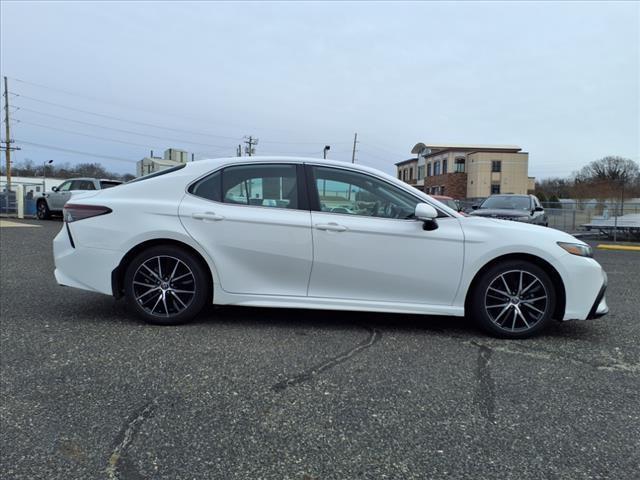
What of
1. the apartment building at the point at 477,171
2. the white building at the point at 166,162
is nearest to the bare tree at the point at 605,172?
the apartment building at the point at 477,171

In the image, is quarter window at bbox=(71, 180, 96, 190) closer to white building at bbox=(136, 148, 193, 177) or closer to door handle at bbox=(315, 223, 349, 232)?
white building at bbox=(136, 148, 193, 177)

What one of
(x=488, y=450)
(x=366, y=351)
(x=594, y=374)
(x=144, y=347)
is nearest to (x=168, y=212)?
(x=144, y=347)

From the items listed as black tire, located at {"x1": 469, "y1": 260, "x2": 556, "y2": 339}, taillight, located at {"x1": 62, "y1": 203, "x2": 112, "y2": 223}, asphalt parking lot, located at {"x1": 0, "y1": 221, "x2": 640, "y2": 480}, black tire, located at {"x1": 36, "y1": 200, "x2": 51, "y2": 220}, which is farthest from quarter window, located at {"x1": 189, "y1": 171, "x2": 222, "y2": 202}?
black tire, located at {"x1": 36, "y1": 200, "x2": 51, "y2": 220}

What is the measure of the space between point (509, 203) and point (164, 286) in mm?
12521

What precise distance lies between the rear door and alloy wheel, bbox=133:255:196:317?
30cm

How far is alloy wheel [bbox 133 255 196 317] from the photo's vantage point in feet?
13.9

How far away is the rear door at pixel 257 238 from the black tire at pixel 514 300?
153cm

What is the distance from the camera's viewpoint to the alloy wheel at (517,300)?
13.4ft

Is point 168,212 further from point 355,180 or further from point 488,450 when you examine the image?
point 488,450

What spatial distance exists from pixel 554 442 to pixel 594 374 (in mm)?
1182

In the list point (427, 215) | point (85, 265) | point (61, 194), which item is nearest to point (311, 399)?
point (427, 215)

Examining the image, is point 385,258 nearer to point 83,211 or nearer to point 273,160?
point 273,160

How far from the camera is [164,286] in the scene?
424cm

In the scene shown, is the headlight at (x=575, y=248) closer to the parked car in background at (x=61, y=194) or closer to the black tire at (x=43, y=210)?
the parked car in background at (x=61, y=194)
